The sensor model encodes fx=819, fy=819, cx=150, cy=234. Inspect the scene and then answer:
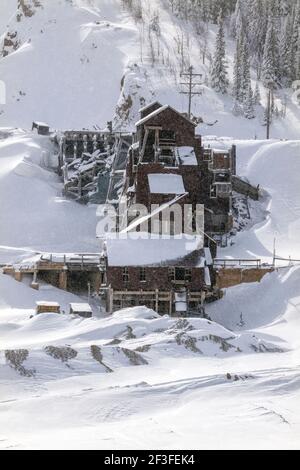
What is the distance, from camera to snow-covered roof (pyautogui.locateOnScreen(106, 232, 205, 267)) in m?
40.2

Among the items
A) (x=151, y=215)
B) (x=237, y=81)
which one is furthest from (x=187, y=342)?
(x=237, y=81)

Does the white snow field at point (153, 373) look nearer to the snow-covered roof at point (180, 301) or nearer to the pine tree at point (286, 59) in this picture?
the snow-covered roof at point (180, 301)

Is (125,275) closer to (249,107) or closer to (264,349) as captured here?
(264,349)

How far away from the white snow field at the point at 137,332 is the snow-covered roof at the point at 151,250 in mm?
3165

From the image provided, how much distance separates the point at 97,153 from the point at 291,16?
155ft

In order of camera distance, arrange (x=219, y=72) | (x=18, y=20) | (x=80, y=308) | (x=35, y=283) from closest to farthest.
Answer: (x=80, y=308) < (x=35, y=283) < (x=219, y=72) < (x=18, y=20)

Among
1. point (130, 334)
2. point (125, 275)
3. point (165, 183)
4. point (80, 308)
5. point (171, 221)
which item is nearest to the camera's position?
point (130, 334)

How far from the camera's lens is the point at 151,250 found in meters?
40.6

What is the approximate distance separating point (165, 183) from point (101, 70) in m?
42.9

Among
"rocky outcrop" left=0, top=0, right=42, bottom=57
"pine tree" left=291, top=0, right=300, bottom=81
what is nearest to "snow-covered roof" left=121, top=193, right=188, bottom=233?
"pine tree" left=291, top=0, right=300, bottom=81

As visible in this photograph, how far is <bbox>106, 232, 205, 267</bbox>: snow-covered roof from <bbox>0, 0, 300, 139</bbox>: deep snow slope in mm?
34114
